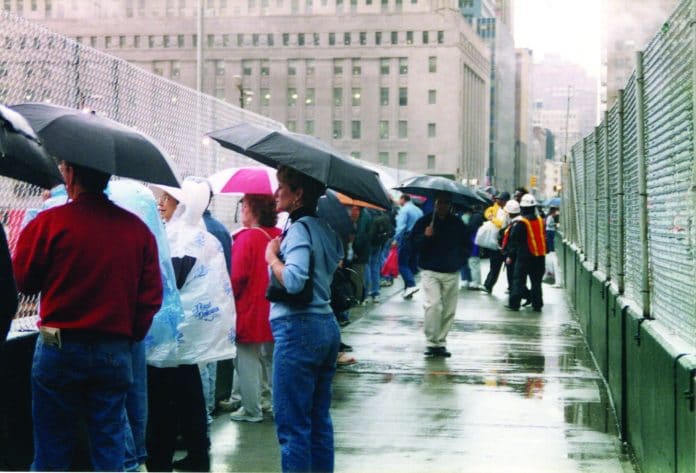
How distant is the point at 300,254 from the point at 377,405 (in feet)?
13.4

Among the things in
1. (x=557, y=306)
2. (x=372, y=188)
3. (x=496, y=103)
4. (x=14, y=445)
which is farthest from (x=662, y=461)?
(x=496, y=103)

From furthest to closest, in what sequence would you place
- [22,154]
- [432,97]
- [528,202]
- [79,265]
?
1. [432,97]
2. [528,202]
3. [79,265]
4. [22,154]

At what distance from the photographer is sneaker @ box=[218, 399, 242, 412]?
9.20m

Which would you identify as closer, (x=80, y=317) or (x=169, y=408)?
(x=80, y=317)

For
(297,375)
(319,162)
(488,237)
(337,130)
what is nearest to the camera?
(297,375)

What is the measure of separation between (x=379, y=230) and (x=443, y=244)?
5544 millimetres

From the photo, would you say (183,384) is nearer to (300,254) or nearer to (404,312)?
(300,254)

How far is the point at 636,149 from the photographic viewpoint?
790 cm

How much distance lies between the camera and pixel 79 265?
475 cm

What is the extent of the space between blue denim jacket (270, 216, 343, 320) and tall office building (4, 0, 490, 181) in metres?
114

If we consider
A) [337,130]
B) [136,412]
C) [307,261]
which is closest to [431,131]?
[337,130]

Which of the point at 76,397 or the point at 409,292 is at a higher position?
the point at 76,397

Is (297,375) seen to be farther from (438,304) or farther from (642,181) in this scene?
(438,304)

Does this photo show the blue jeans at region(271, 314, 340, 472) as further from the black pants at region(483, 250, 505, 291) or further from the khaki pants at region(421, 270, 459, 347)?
the black pants at region(483, 250, 505, 291)
